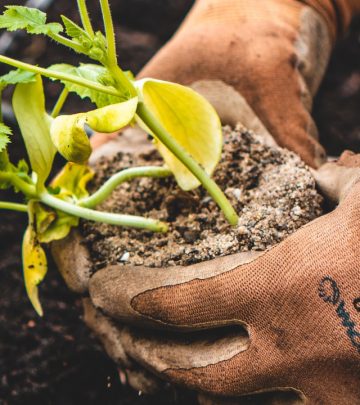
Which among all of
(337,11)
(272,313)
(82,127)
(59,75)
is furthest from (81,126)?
(337,11)

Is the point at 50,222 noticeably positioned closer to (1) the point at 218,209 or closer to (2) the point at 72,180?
(2) the point at 72,180

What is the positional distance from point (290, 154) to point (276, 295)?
0.44m

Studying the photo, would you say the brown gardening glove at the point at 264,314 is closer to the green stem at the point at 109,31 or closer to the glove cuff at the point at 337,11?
the green stem at the point at 109,31

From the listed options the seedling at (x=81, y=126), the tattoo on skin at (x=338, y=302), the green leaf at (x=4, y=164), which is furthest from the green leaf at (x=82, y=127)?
the tattoo on skin at (x=338, y=302)

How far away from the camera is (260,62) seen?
3.31 feet

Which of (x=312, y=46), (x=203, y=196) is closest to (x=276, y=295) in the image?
(x=203, y=196)

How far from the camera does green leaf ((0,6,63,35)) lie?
1.68 ft

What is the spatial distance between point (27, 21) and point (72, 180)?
432 millimetres

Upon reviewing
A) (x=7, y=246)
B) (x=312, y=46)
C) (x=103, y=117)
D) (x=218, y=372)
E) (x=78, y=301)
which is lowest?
(x=78, y=301)

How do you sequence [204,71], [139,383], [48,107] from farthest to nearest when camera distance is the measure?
[48,107] → [204,71] → [139,383]

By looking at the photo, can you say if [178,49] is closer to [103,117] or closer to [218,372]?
[103,117]

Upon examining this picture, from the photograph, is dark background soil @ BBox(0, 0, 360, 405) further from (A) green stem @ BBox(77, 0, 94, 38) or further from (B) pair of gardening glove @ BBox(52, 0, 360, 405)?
(A) green stem @ BBox(77, 0, 94, 38)

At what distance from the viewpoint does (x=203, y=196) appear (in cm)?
85

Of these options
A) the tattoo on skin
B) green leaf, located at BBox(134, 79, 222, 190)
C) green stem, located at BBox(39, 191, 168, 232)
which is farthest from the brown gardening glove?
green leaf, located at BBox(134, 79, 222, 190)
